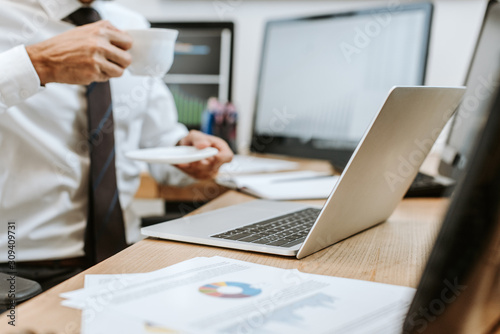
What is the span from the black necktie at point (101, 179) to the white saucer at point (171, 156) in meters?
0.19

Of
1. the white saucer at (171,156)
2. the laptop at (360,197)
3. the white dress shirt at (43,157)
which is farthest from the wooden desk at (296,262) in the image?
the white dress shirt at (43,157)

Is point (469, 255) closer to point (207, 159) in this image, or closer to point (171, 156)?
point (171, 156)

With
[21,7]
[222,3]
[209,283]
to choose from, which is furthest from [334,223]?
[222,3]

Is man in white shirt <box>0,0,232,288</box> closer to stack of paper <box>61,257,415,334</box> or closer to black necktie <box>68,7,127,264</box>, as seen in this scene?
black necktie <box>68,7,127,264</box>

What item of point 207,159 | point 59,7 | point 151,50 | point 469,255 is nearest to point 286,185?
point 207,159

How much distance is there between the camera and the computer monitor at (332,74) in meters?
1.46

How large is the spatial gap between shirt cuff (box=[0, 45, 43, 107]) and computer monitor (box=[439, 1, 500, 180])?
0.85 metres

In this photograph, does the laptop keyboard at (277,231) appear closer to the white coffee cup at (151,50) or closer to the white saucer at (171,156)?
the white saucer at (171,156)

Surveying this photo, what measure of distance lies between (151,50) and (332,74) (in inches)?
34.4

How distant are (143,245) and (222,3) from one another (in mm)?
1386

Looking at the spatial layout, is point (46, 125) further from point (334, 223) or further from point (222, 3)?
point (222, 3)

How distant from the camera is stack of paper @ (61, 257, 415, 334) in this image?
16.0 inches

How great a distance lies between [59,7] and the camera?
3.55 feet

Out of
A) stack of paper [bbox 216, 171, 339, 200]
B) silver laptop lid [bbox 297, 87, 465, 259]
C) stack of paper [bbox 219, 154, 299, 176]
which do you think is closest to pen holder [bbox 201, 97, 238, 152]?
stack of paper [bbox 219, 154, 299, 176]
